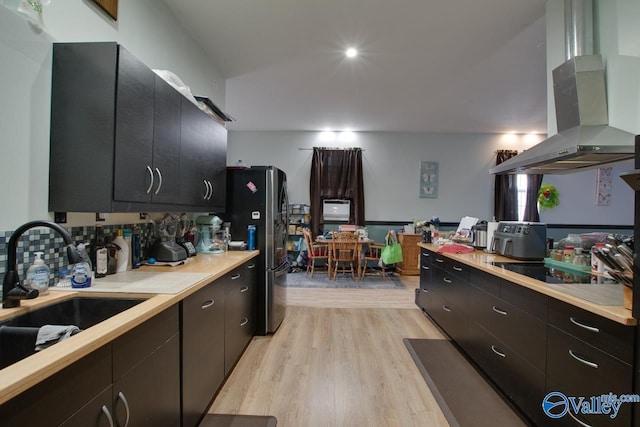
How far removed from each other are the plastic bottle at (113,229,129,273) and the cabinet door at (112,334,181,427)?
0.69m

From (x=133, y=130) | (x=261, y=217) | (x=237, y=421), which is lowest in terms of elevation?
(x=237, y=421)

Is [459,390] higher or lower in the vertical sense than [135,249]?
lower

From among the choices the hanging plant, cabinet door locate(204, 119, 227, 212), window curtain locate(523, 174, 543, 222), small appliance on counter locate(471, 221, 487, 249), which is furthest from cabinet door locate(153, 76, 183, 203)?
the hanging plant

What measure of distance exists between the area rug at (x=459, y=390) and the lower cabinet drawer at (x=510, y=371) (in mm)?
84

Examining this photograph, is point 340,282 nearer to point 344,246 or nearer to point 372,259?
point 344,246

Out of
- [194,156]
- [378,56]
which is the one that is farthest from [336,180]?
[194,156]

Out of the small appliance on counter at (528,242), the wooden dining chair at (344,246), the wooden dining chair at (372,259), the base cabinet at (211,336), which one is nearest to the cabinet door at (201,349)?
the base cabinet at (211,336)

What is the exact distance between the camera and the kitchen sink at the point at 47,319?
0.93 meters

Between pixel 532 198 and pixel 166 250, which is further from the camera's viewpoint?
pixel 532 198

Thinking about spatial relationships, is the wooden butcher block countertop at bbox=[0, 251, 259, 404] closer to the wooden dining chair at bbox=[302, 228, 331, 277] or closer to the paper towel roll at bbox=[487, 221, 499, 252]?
the paper towel roll at bbox=[487, 221, 499, 252]

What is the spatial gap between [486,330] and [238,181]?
242 cm

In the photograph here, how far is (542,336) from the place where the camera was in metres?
1.49

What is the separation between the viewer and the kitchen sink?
93cm

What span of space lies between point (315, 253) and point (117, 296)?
4.48 meters
